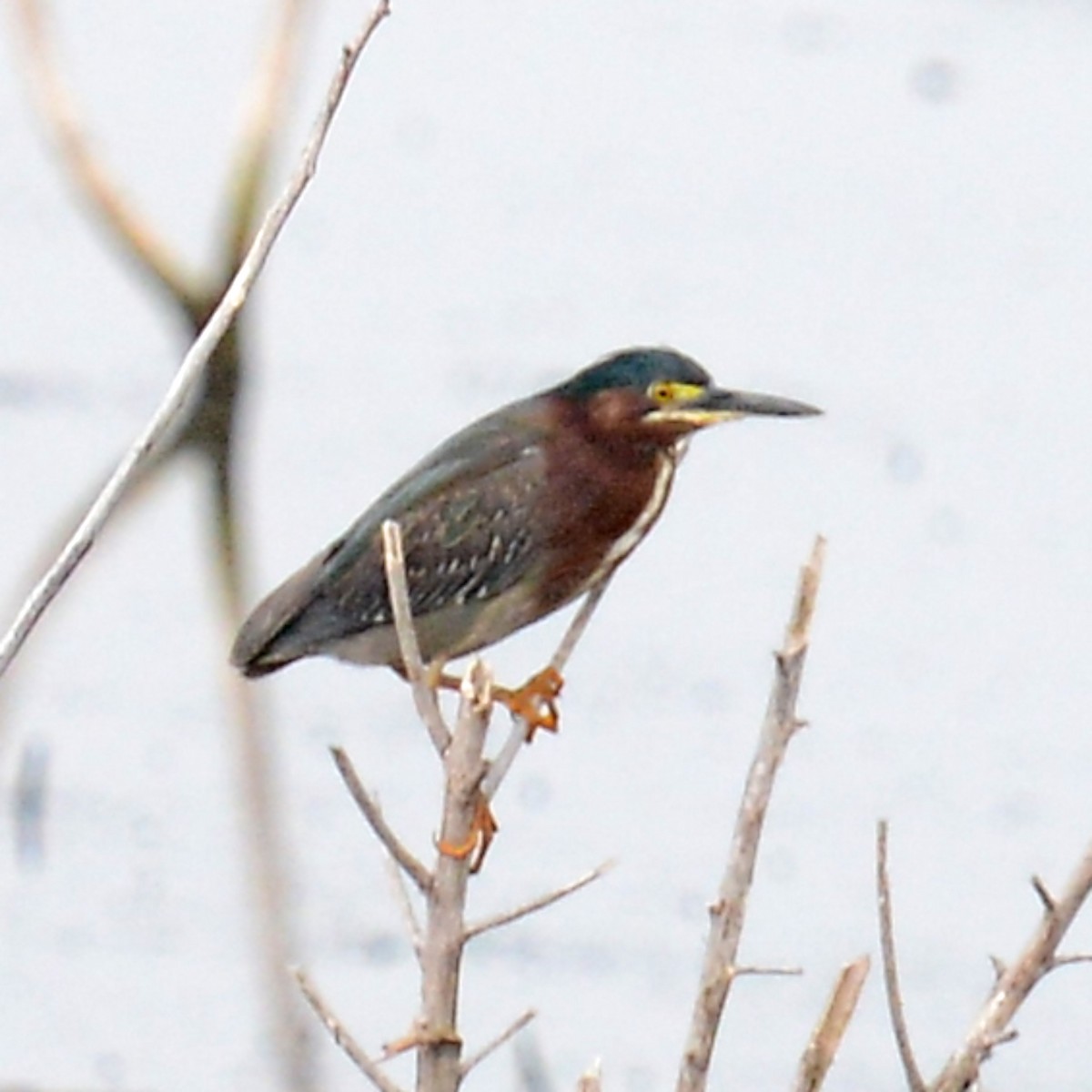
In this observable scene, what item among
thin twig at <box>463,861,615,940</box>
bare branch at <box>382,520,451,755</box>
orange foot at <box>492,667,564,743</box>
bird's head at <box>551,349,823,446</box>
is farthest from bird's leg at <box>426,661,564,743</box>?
thin twig at <box>463,861,615,940</box>

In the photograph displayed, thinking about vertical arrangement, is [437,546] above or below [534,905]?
→ above

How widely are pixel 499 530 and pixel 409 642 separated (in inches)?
39.4

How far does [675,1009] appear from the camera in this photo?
181 inches

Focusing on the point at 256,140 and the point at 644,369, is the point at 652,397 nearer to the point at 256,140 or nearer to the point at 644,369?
the point at 644,369

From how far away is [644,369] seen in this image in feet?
9.68

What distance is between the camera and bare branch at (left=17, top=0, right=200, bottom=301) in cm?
409

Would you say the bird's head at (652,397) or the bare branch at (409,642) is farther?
→ the bird's head at (652,397)

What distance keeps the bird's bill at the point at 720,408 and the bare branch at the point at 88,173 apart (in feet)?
4.27

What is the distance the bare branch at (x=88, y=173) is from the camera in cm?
409

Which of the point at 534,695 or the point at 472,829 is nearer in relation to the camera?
the point at 472,829

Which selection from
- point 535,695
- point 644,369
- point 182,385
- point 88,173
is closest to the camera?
point 182,385

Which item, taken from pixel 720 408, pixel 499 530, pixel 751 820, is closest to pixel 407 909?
pixel 751 820

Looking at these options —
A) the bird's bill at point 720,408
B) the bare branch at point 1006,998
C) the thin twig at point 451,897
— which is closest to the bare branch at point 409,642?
the thin twig at point 451,897

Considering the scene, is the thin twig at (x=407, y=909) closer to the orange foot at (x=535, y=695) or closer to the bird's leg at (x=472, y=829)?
the bird's leg at (x=472, y=829)
